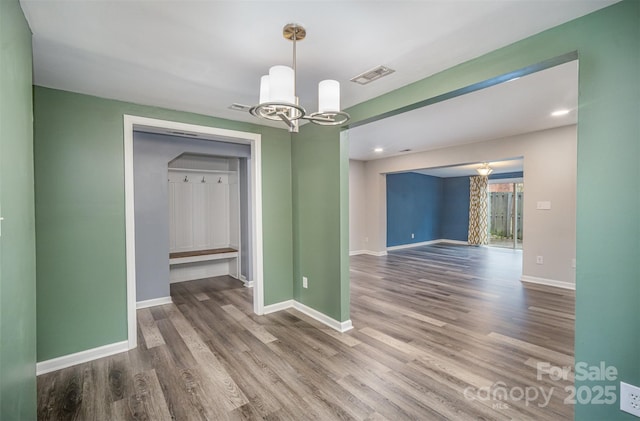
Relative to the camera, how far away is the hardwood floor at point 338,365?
1.95 m

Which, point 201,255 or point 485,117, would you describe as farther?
point 201,255

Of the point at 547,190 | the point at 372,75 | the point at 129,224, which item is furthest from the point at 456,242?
the point at 129,224

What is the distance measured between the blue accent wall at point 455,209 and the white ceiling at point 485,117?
15.9ft

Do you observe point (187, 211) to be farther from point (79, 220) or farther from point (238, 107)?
point (238, 107)

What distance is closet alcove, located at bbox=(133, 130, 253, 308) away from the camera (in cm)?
392

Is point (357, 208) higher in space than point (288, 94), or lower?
lower

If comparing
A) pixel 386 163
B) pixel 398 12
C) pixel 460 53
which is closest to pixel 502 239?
pixel 386 163

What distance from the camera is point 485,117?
3785mm

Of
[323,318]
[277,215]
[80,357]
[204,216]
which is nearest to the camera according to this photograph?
[80,357]

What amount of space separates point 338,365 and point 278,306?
1468 mm

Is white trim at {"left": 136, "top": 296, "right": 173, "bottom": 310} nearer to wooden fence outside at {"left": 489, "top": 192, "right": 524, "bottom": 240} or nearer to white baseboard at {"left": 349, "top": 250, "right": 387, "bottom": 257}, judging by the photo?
white baseboard at {"left": 349, "top": 250, "right": 387, "bottom": 257}

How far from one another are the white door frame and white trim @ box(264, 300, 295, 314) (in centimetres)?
9

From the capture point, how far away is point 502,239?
9734 mm

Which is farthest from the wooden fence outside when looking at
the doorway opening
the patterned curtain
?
the patterned curtain
